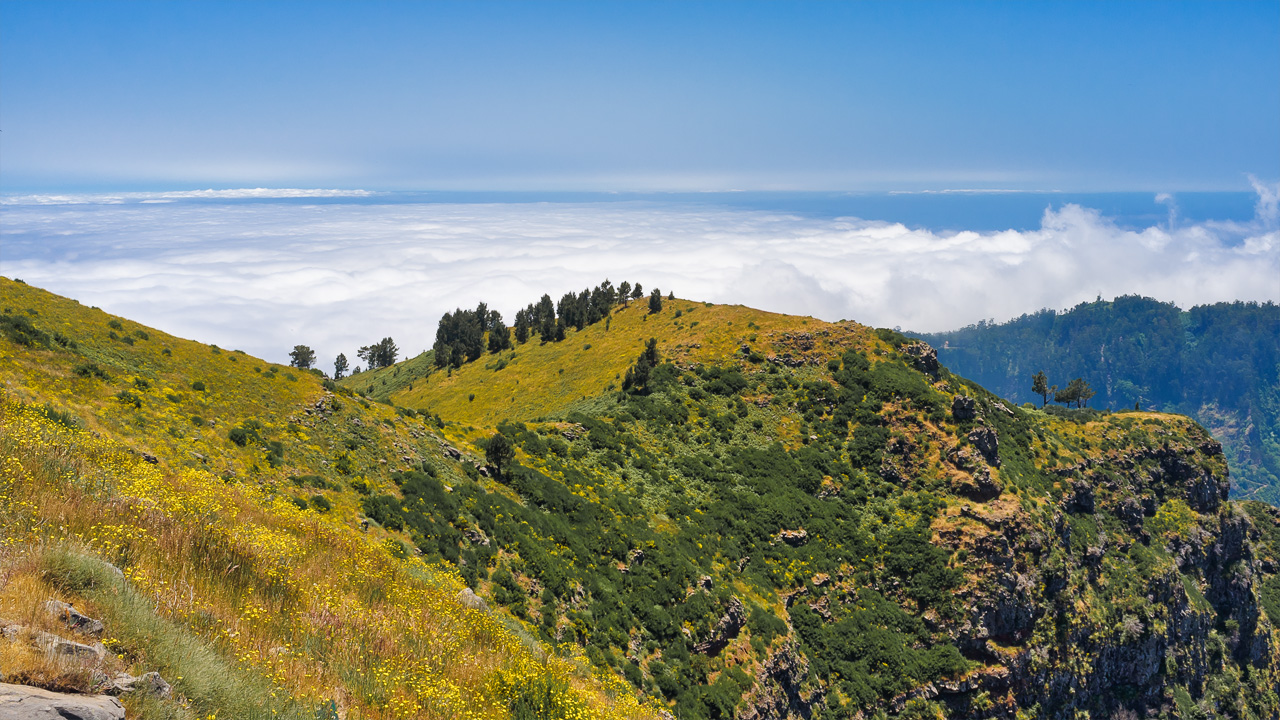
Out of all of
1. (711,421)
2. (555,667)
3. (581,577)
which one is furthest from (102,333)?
(711,421)

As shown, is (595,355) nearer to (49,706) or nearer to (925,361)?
(925,361)

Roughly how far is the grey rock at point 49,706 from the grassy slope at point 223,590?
1.12 feet

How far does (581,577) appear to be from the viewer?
3116cm

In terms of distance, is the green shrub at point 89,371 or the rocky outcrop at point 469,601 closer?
the rocky outcrop at point 469,601

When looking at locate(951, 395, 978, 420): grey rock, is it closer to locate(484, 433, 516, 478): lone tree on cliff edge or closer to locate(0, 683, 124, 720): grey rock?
locate(484, 433, 516, 478): lone tree on cliff edge

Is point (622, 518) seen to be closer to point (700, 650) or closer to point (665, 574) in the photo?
point (665, 574)

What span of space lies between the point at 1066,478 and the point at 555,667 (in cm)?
6544

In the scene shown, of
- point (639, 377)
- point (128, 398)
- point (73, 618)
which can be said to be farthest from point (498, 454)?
point (73, 618)

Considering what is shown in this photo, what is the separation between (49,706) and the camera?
6.08 m

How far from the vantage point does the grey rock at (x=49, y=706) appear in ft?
19.3

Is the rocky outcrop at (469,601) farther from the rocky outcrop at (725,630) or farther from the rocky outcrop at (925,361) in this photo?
the rocky outcrop at (925,361)

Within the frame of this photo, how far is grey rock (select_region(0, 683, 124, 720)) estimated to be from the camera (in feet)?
Result: 19.3

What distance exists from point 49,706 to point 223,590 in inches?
245

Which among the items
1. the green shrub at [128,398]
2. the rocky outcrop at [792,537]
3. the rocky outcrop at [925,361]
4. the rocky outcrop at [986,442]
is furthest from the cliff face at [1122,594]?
the green shrub at [128,398]
